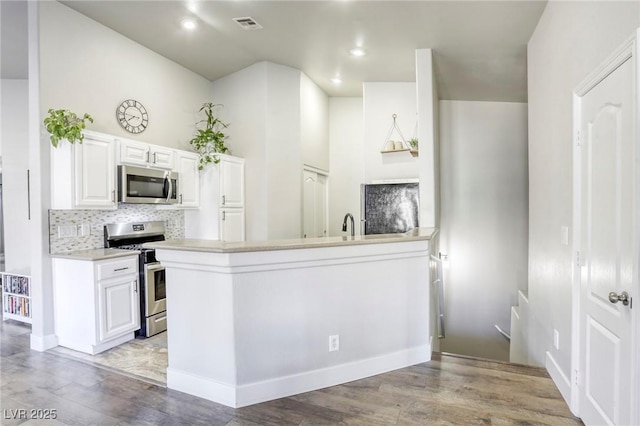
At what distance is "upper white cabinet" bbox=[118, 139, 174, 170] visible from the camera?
357cm

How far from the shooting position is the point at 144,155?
3.82 metres

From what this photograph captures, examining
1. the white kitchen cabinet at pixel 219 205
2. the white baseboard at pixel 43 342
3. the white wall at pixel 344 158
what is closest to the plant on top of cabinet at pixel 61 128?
the white kitchen cabinet at pixel 219 205

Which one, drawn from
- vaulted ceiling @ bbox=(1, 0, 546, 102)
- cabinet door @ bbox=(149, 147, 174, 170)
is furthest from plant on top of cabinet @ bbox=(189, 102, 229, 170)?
vaulted ceiling @ bbox=(1, 0, 546, 102)

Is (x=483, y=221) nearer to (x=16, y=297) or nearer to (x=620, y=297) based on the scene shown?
(x=620, y=297)

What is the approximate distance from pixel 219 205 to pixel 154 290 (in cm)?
137

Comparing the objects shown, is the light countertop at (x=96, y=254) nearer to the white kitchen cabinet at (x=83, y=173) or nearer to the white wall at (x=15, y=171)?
the white kitchen cabinet at (x=83, y=173)

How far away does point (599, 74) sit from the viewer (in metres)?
1.84

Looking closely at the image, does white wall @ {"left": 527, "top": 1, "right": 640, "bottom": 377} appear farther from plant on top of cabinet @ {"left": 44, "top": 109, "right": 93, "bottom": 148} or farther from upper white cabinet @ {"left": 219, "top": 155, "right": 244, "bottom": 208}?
plant on top of cabinet @ {"left": 44, "top": 109, "right": 93, "bottom": 148}

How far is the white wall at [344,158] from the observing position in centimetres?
620

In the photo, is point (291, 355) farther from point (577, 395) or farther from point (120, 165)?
point (120, 165)

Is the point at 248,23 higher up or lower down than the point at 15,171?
higher up

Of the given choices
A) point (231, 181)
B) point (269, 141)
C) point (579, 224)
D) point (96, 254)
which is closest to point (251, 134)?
point (269, 141)

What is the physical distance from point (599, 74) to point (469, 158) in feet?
12.8

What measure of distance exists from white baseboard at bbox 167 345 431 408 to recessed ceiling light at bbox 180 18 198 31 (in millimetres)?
3383
